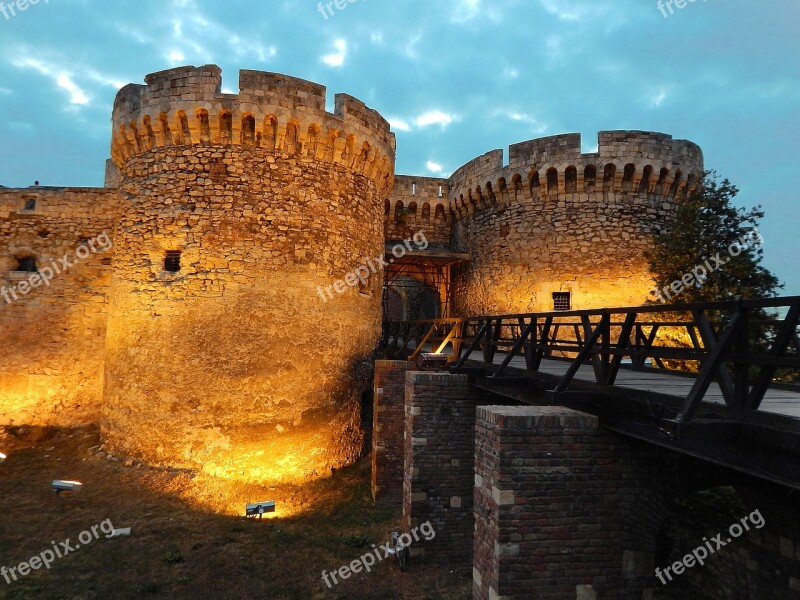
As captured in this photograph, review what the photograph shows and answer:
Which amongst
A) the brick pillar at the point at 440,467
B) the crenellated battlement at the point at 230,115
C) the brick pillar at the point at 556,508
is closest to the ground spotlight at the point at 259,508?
the brick pillar at the point at 440,467

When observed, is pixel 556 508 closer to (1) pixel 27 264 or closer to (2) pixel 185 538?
(2) pixel 185 538

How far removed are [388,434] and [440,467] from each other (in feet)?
8.97

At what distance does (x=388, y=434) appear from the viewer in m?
9.83

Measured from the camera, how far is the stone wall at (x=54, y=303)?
38.1 feet

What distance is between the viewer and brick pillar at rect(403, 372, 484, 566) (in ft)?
→ 23.5

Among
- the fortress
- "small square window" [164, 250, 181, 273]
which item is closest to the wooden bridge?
the fortress

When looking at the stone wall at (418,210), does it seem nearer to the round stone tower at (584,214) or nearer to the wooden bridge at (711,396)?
the round stone tower at (584,214)

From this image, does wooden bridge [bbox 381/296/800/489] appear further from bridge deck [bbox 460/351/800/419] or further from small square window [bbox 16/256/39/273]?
small square window [bbox 16/256/39/273]

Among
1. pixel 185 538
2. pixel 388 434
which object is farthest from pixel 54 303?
pixel 388 434

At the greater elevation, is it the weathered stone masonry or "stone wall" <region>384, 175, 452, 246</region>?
"stone wall" <region>384, 175, 452, 246</region>

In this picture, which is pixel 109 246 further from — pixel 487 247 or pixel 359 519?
pixel 487 247

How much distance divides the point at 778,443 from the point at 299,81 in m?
10.5

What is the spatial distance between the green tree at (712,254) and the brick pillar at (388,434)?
7.96 metres

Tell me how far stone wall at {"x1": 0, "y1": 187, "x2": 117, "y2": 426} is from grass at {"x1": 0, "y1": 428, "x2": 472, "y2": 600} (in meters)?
1.67
